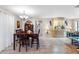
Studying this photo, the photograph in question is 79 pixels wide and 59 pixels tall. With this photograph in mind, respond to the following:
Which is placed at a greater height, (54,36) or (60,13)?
(60,13)

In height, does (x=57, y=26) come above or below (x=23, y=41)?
above

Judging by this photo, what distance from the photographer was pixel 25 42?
23.8 feet

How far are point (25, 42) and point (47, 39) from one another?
1.56 metres

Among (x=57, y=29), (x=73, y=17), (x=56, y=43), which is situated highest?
(x=73, y=17)

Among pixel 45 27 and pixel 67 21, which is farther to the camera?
pixel 45 27

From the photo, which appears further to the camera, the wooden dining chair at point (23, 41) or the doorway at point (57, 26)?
the wooden dining chair at point (23, 41)

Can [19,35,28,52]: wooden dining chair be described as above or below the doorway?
below

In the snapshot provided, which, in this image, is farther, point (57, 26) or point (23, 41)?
point (23, 41)

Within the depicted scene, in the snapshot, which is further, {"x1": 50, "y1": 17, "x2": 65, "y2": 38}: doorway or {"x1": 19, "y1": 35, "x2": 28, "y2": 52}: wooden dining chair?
{"x1": 19, "y1": 35, "x2": 28, "y2": 52}: wooden dining chair

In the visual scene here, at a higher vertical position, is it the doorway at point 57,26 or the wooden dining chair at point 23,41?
the doorway at point 57,26
